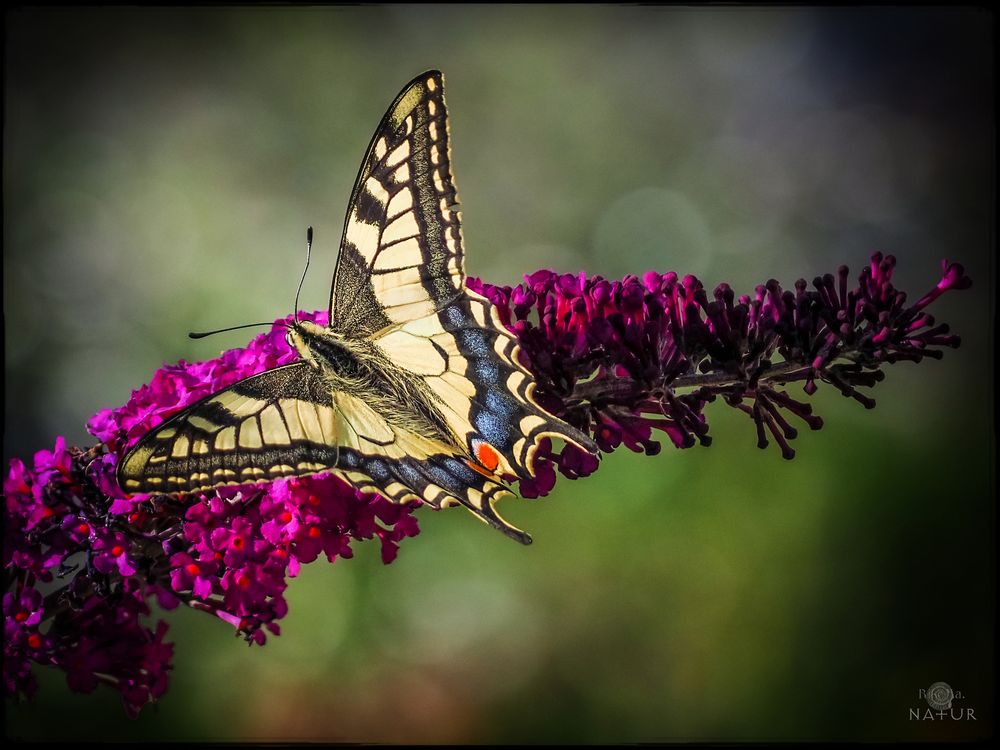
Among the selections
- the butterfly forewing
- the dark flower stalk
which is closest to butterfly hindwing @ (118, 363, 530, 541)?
the dark flower stalk

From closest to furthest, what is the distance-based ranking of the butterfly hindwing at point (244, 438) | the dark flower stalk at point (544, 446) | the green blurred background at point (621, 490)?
the butterfly hindwing at point (244, 438), the dark flower stalk at point (544, 446), the green blurred background at point (621, 490)

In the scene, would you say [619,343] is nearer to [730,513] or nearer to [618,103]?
[730,513]

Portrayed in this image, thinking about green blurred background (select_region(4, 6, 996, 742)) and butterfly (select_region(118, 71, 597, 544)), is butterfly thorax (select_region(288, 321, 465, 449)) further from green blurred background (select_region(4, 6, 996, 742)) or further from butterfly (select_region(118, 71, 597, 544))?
green blurred background (select_region(4, 6, 996, 742))

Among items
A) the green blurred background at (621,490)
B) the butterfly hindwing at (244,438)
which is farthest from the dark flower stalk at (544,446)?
the green blurred background at (621,490)

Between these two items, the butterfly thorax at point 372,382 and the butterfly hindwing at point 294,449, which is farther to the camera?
the butterfly thorax at point 372,382

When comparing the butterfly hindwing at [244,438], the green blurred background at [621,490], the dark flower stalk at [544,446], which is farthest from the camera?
the green blurred background at [621,490]

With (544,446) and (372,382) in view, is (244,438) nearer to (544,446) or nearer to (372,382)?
(372,382)

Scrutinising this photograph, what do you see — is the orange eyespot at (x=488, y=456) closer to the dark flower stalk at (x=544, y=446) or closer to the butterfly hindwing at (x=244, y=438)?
the dark flower stalk at (x=544, y=446)

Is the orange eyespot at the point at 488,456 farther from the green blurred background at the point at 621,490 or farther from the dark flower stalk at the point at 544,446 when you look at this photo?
the green blurred background at the point at 621,490

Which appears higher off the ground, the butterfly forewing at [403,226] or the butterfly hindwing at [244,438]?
the butterfly forewing at [403,226]
